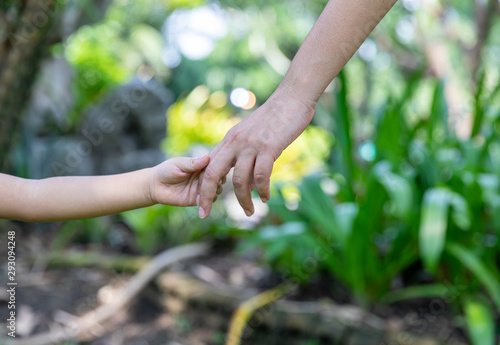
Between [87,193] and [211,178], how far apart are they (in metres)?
0.23

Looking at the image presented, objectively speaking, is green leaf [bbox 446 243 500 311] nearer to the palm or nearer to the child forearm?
the palm

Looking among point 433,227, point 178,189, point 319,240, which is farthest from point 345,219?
point 178,189

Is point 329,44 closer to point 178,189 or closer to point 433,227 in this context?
point 178,189

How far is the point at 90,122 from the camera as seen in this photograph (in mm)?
3822

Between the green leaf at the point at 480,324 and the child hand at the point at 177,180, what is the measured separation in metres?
1.06

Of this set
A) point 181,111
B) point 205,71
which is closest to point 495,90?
point 181,111

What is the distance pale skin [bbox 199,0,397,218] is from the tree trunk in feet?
4.44

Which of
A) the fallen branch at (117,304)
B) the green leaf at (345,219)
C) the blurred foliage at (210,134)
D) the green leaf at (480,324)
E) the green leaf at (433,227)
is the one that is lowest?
the fallen branch at (117,304)

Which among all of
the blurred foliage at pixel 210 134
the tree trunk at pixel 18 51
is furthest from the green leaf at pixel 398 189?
the blurred foliage at pixel 210 134

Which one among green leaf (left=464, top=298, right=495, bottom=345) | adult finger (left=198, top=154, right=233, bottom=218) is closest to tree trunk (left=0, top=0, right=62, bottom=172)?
adult finger (left=198, top=154, right=233, bottom=218)

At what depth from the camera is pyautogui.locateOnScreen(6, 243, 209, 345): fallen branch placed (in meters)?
1.87

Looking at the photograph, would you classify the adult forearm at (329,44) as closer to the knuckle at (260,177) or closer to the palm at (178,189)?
the knuckle at (260,177)

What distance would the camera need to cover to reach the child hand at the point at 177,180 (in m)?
0.86

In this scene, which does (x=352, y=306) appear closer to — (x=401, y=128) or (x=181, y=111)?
(x=401, y=128)
